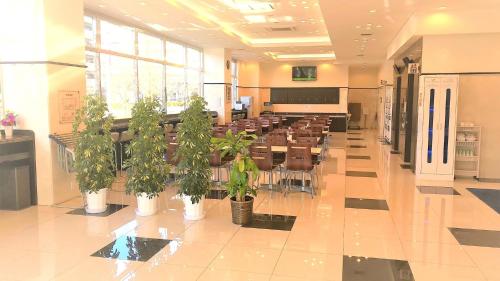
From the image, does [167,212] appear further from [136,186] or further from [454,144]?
[454,144]

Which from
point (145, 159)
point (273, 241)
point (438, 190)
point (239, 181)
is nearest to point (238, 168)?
point (239, 181)

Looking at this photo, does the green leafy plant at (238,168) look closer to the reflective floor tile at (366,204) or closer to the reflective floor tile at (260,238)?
the reflective floor tile at (260,238)

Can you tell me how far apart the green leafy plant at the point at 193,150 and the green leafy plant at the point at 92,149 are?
1248mm

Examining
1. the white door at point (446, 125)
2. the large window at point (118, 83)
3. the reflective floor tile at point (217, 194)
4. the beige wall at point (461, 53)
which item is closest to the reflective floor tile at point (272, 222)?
the reflective floor tile at point (217, 194)

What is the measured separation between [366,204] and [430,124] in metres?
3.06

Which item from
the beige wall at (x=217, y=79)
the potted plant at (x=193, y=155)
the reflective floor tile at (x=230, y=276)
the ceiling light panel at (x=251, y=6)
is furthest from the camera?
the beige wall at (x=217, y=79)

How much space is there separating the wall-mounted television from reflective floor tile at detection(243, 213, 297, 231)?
15632 millimetres

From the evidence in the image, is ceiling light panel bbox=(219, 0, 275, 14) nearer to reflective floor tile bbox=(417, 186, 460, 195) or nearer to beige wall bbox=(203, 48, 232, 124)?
reflective floor tile bbox=(417, 186, 460, 195)

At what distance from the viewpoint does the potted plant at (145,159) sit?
5.54 m

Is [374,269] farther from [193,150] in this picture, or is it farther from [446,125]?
[446,125]

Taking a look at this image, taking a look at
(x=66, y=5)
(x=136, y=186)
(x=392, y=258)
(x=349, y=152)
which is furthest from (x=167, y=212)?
(x=349, y=152)

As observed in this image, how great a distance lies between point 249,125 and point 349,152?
3.17 meters

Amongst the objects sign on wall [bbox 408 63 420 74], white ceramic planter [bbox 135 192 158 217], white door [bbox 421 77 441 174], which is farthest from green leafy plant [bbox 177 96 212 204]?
sign on wall [bbox 408 63 420 74]

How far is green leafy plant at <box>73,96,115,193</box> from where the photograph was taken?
18.7ft
